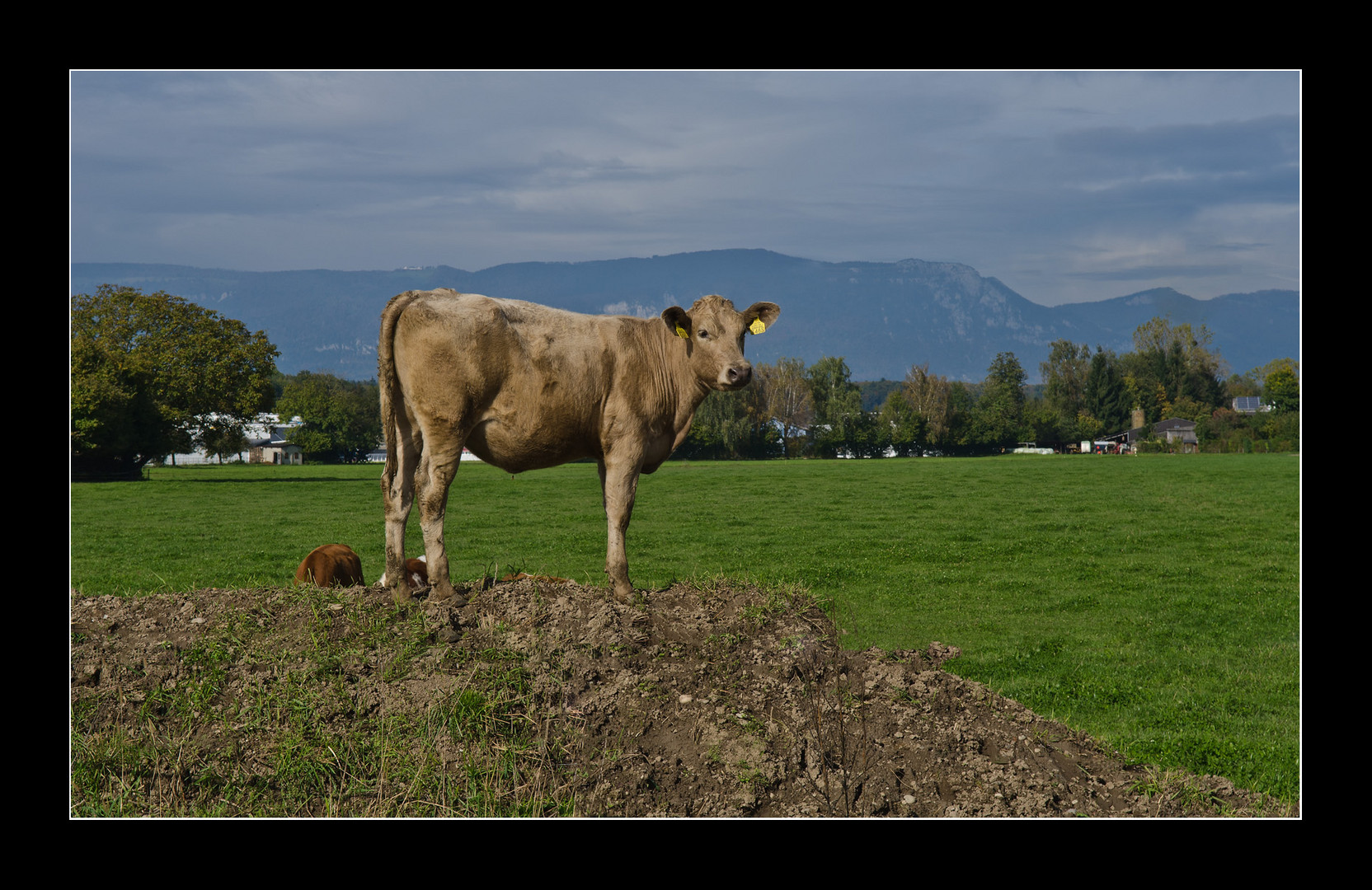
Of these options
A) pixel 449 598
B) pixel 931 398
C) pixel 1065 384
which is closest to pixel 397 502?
pixel 449 598

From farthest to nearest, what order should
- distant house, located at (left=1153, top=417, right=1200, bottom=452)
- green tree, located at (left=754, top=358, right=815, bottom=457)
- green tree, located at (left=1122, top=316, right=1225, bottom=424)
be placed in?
1. green tree, located at (left=1122, top=316, right=1225, bottom=424)
2. distant house, located at (left=1153, top=417, right=1200, bottom=452)
3. green tree, located at (left=754, top=358, right=815, bottom=457)

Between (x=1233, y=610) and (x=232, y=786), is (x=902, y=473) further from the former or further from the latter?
(x=232, y=786)

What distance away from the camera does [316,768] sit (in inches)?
273

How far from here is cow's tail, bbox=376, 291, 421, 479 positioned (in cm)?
859

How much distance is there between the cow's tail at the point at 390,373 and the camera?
8.59 meters

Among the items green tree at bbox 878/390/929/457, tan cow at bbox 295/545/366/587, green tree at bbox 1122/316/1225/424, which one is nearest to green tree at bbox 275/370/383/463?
green tree at bbox 878/390/929/457

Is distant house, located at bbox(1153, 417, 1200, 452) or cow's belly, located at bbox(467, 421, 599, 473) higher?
distant house, located at bbox(1153, 417, 1200, 452)

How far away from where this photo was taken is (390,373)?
28.6 feet

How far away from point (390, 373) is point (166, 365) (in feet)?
152

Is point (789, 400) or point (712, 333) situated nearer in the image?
point (712, 333)

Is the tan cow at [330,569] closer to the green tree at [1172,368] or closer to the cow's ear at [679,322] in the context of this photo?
the cow's ear at [679,322]

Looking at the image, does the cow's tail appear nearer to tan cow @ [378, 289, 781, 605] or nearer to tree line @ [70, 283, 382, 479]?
tan cow @ [378, 289, 781, 605]

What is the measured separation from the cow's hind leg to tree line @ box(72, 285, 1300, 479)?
34.3m

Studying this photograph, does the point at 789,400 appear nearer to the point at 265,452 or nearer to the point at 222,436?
the point at 222,436
